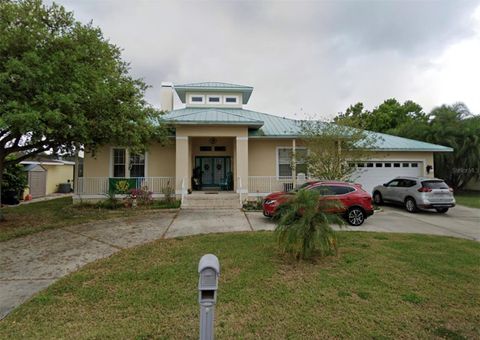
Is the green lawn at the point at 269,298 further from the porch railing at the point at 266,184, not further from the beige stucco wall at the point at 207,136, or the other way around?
the porch railing at the point at 266,184

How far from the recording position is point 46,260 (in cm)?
550

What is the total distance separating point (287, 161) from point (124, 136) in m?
8.98

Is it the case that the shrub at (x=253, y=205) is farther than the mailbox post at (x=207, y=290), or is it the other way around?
the shrub at (x=253, y=205)

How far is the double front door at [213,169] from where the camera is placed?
16.0 meters

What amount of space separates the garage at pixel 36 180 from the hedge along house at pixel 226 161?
8.92 m

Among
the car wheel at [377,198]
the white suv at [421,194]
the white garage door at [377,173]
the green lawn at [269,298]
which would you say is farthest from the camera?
the white garage door at [377,173]

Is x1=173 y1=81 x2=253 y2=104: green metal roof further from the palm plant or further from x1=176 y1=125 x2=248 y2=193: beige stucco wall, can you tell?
the palm plant

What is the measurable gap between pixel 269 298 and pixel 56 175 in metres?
26.9

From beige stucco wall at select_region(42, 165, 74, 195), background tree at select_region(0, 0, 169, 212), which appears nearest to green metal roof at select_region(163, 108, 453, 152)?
background tree at select_region(0, 0, 169, 212)

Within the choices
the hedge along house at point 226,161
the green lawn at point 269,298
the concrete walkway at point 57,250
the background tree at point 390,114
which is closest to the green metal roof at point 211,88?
the hedge along house at point 226,161

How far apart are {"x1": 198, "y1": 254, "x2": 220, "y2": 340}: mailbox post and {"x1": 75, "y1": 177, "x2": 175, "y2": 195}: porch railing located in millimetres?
11987

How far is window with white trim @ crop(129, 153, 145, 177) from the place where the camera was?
46.9 feet

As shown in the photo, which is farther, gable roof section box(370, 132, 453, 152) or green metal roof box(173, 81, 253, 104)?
green metal roof box(173, 81, 253, 104)

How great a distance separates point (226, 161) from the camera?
16203 millimetres
